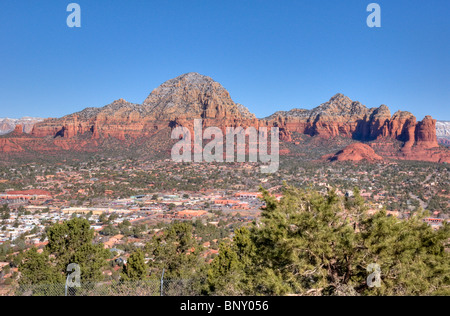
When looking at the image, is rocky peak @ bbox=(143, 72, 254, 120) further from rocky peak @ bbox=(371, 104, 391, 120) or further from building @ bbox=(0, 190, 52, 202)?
building @ bbox=(0, 190, 52, 202)

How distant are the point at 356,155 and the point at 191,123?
54237 millimetres

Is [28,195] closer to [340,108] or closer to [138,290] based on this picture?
[138,290]

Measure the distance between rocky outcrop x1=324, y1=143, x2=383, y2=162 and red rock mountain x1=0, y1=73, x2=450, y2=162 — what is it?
14.1m

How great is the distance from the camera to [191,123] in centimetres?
11112

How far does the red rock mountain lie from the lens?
10494 centimetres

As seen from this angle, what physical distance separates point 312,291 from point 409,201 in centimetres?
5328

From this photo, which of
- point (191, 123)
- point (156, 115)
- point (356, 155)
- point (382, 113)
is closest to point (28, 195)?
point (191, 123)

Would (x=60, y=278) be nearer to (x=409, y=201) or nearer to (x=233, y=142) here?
(x=409, y=201)

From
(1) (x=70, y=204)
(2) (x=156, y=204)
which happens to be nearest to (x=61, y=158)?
(1) (x=70, y=204)

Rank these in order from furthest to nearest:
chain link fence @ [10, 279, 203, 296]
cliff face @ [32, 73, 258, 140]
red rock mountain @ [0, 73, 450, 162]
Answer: cliff face @ [32, 73, 258, 140]
red rock mountain @ [0, 73, 450, 162]
chain link fence @ [10, 279, 203, 296]

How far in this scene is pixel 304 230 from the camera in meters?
8.23

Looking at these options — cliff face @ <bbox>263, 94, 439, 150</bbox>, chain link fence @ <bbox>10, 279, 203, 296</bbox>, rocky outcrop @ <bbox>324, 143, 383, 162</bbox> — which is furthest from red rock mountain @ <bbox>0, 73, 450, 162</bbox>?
chain link fence @ <bbox>10, 279, 203, 296</bbox>

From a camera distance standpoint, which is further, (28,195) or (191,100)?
(191,100)
